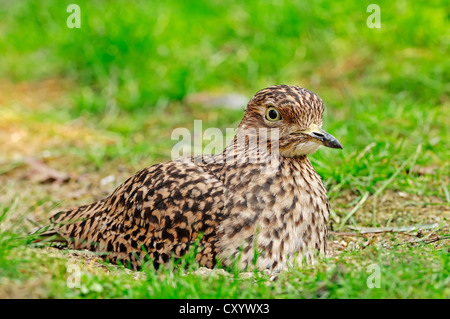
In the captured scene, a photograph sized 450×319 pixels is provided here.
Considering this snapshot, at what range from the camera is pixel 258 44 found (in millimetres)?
Answer: 8047

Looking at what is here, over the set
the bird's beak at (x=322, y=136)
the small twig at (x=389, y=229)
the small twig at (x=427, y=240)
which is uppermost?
the bird's beak at (x=322, y=136)

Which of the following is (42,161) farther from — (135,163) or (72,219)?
(72,219)

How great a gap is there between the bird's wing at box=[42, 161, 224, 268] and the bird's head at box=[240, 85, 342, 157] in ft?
1.52

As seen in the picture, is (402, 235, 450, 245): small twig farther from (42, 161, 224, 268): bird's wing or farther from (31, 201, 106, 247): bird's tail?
(31, 201, 106, 247): bird's tail

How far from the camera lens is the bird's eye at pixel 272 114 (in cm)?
417

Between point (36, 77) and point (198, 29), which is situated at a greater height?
point (198, 29)

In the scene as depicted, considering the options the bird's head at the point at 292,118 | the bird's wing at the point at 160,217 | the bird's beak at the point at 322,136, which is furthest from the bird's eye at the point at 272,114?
the bird's wing at the point at 160,217

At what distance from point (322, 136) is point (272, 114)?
1.09ft

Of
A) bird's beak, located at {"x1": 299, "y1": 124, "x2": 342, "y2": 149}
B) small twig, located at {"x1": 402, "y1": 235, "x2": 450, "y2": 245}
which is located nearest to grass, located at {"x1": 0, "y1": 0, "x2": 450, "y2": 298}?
small twig, located at {"x1": 402, "y1": 235, "x2": 450, "y2": 245}

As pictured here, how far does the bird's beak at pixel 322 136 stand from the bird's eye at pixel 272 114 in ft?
0.60

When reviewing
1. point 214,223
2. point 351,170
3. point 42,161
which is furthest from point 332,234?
point 42,161

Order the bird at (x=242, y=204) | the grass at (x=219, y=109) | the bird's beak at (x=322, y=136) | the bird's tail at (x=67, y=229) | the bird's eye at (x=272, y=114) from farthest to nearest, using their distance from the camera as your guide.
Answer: the bird's tail at (x=67, y=229)
the bird's eye at (x=272, y=114)
the bird's beak at (x=322, y=136)
the bird at (x=242, y=204)
the grass at (x=219, y=109)

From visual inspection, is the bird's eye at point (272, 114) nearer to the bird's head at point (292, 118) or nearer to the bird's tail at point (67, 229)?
the bird's head at point (292, 118)
